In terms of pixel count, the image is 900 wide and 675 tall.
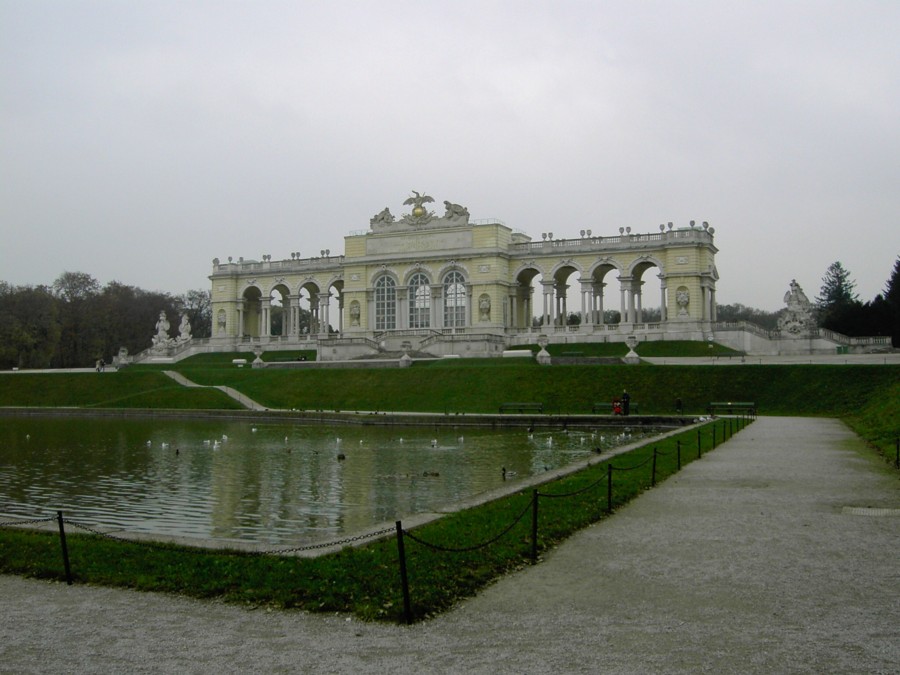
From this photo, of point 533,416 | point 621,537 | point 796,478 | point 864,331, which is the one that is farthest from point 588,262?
point 621,537

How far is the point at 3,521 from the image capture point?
547 inches

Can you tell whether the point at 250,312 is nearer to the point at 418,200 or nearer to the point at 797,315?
the point at 418,200

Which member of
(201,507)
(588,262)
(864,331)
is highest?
(588,262)

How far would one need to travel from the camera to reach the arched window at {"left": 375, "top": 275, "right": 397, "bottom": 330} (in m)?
79.9

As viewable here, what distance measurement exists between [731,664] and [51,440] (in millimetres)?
30235

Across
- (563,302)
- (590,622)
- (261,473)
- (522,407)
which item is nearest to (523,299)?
(563,302)

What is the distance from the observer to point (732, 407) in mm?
41438

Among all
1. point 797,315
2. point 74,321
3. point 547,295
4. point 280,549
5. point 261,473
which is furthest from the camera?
point 74,321

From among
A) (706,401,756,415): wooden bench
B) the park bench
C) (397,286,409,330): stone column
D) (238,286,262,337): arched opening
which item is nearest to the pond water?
the park bench

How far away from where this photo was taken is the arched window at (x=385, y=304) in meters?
79.9

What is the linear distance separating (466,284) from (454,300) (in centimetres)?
221

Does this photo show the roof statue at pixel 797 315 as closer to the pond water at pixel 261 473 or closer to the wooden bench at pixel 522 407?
the wooden bench at pixel 522 407

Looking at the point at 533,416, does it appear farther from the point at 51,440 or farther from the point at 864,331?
the point at 864,331

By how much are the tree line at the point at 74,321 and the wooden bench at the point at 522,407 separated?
55.6m
